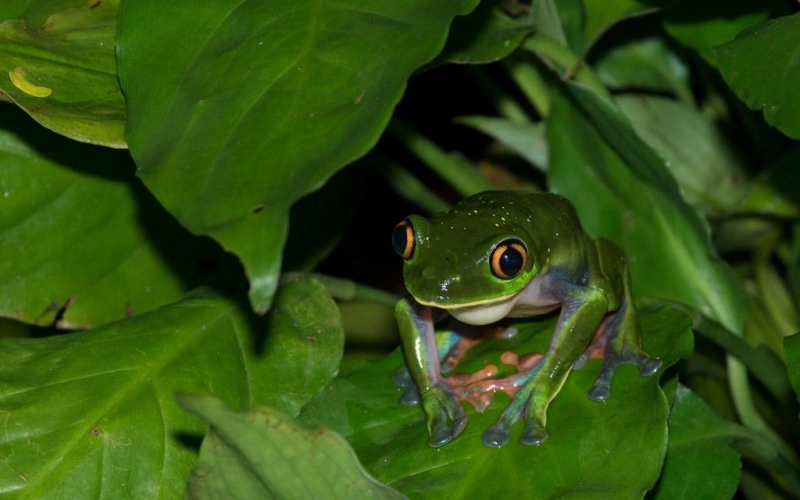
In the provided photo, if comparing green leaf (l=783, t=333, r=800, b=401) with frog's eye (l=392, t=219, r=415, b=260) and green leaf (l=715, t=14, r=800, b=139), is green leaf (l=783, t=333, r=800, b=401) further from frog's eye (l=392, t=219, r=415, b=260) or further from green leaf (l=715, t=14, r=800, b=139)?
frog's eye (l=392, t=219, r=415, b=260)

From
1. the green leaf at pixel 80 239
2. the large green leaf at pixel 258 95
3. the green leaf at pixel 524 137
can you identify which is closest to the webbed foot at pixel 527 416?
the large green leaf at pixel 258 95

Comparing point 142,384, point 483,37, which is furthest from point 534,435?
point 483,37

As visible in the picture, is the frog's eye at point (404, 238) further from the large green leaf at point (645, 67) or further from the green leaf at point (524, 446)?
the large green leaf at point (645, 67)

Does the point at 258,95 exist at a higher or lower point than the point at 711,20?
higher

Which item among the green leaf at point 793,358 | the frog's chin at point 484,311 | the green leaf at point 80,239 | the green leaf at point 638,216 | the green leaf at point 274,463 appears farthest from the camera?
the green leaf at point 638,216

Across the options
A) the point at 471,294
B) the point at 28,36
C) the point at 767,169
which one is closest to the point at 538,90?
the point at 767,169

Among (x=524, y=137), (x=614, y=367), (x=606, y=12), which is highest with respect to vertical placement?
(x=606, y=12)

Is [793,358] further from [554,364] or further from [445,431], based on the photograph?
[445,431]
